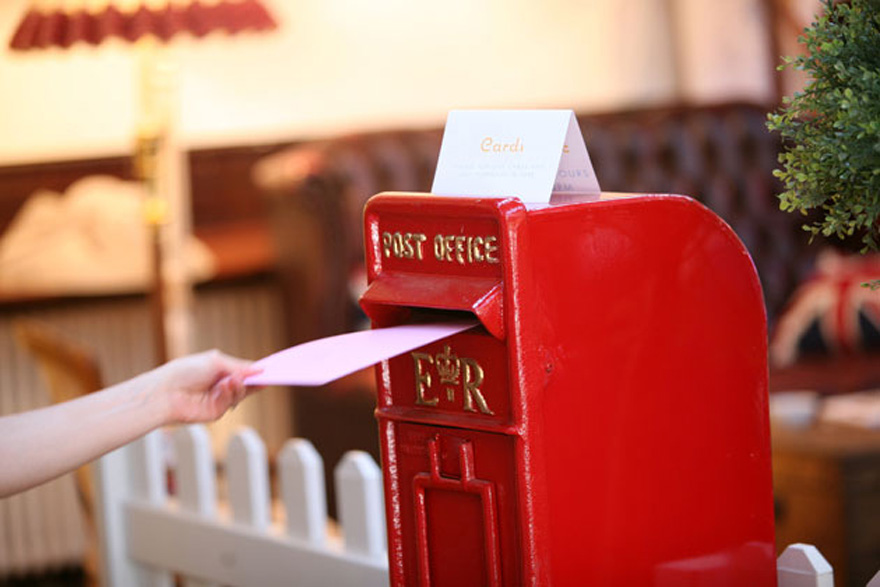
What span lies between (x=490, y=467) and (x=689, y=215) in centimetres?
30

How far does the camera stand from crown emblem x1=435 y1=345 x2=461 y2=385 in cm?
122

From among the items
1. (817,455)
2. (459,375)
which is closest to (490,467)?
(459,375)

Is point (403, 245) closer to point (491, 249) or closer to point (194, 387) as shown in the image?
point (491, 249)

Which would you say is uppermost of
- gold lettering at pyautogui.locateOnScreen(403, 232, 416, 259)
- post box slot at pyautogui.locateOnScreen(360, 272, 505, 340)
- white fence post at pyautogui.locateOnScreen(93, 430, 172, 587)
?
gold lettering at pyautogui.locateOnScreen(403, 232, 416, 259)

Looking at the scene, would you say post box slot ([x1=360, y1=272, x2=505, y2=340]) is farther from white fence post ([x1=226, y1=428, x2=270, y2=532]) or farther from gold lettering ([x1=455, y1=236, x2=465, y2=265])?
white fence post ([x1=226, y1=428, x2=270, y2=532])

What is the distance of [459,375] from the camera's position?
1213mm

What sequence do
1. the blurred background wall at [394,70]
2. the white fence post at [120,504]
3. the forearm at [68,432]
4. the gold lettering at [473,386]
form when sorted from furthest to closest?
the blurred background wall at [394,70], the white fence post at [120,504], the forearm at [68,432], the gold lettering at [473,386]

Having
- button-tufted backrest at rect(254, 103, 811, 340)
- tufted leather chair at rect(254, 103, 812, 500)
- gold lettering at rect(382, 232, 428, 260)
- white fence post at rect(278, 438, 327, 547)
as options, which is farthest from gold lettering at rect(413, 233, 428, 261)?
button-tufted backrest at rect(254, 103, 811, 340)

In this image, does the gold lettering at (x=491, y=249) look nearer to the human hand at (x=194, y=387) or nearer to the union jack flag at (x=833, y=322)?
the human hand at (x=194, y=387)

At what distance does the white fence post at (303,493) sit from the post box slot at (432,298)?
63 cm

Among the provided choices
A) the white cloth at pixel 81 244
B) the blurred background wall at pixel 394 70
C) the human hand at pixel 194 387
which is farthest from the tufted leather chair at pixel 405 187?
the human hand at pixel 194 387

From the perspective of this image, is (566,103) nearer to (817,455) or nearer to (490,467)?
(817,455)

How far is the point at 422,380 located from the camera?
125 centimetres

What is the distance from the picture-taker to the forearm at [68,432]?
131 cm
